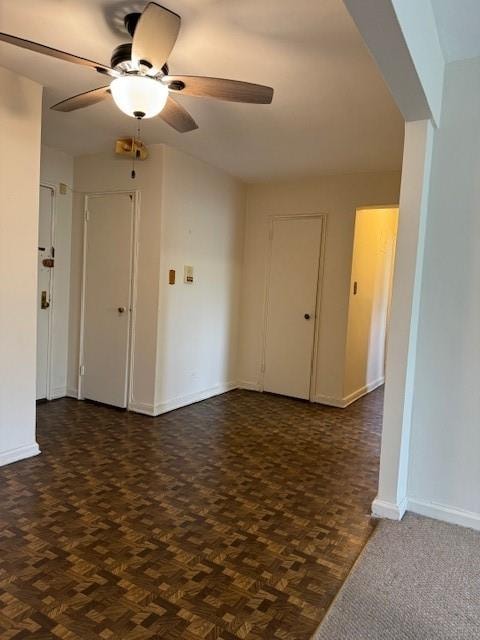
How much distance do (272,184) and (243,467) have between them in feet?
10.4

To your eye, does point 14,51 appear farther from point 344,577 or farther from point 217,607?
point 344,577

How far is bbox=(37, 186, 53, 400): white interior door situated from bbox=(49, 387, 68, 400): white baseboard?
2.1 inches

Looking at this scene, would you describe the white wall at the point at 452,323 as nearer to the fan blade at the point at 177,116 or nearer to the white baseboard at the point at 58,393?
the fan blade at the point at 177,116

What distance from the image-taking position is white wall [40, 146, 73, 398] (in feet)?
13.9

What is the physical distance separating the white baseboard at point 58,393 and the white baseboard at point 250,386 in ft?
6.32

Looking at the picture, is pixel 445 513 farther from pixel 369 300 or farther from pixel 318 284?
pixel 369 300

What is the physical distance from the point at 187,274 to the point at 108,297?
78 centimetres

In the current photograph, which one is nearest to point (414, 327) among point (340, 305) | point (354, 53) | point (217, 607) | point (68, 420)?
point (354, 53)

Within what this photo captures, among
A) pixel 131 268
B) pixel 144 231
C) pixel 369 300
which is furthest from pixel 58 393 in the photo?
pixel 369 300

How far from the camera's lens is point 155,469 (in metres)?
2.91

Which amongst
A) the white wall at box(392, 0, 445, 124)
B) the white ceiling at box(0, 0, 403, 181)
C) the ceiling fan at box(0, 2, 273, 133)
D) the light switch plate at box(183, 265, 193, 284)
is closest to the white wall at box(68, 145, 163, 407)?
the white ceiling at box(0, 0, 403, 181)

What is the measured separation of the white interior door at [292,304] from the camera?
187 inches

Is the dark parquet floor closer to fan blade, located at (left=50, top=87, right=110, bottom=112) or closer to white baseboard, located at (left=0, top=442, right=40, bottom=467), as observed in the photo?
white baseboard, located at (left=0, top=442, right=40, bottom=467)

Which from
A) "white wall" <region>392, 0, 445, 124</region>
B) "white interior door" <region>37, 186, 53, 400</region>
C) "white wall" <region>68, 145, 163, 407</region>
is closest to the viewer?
"white wall" <region>392, 0, 445, 124</region>
